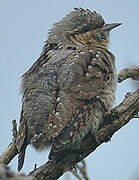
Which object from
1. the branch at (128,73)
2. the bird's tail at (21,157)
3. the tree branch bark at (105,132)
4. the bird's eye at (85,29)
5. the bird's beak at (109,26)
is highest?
the bird's eye at (85,29)

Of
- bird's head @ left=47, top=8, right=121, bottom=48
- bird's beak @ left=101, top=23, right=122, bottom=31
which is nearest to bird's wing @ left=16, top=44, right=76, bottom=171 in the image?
bird's head @ left=47, top=8, right=121, bottom=48

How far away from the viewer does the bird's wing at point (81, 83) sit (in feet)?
9.63

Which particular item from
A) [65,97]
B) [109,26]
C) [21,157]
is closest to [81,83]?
[65,97]

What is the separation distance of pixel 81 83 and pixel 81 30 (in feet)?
4.02

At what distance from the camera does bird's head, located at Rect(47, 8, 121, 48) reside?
420cm

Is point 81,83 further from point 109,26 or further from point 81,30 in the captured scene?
point 109,26

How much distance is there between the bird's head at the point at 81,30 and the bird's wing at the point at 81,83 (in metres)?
0.61

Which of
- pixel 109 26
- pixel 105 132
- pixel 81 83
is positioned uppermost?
pixel 109 26

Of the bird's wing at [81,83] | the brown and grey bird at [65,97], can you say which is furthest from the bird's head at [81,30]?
the bird's wing at [81,83]

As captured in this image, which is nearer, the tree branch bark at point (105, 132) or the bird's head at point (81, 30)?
the tree branch bark at point (105, 132)

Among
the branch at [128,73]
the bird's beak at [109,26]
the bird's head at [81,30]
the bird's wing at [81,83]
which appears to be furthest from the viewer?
the bird's beak at [109,26]

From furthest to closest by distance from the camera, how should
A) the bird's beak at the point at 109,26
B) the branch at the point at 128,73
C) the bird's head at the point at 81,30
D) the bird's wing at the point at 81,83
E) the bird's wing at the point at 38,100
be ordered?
1. the bird's beak at the point at 109,26
2. the bird's head at the point at 81,30
3. the branch at the point at 128,73
4. the bird's wing at the point at 38,100
5. the bird's wing at the point at 81,83

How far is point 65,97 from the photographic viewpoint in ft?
10.1

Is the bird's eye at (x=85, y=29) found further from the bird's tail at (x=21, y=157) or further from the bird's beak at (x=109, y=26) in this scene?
the bird's tail at (x=21, y=157)
